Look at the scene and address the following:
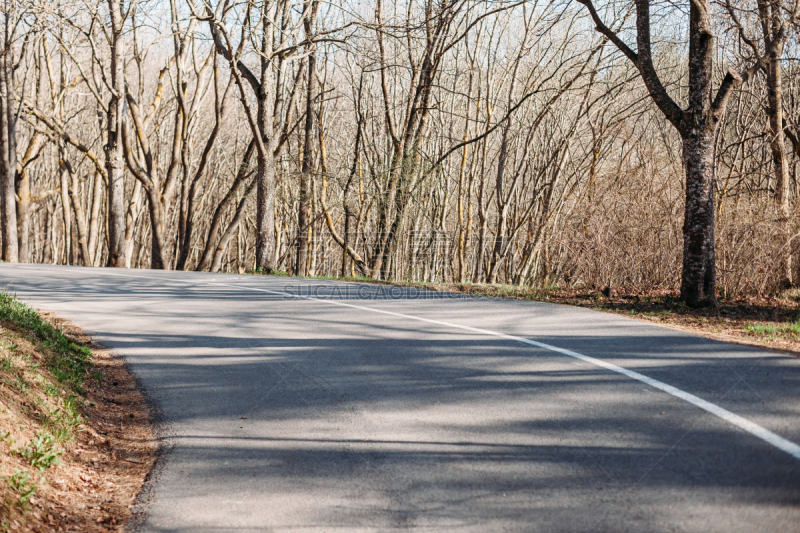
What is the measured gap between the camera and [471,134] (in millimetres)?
30859

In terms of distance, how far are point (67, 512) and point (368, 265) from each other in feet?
60.2

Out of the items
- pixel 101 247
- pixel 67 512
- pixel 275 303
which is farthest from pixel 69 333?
pixel 101 247

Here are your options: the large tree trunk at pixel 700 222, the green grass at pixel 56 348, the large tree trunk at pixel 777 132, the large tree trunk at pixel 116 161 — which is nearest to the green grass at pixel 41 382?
the green grass at pixel 56 348

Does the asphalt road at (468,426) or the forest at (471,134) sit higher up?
the forest at (471,134)

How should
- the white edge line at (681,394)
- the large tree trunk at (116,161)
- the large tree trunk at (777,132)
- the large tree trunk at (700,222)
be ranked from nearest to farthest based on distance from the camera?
the white edge line at (681,394)
the large tree trunk at (700,222)
the large tree trunk at (777,132)
the large tree trunk at (116,161)

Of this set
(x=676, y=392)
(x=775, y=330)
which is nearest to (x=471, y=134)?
(x=775, y=330)

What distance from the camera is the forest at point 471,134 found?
12.5m

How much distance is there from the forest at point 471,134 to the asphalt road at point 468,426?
5477 millimetres

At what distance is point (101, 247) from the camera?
45469 millimetres

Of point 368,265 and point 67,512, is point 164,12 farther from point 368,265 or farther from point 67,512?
point 67,512

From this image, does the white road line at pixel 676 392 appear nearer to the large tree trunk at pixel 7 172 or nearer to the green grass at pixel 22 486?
the green grass at pixel 22 486

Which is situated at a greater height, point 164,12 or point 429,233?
point 164,12

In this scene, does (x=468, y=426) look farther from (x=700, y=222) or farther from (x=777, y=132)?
(x=777, y=132)

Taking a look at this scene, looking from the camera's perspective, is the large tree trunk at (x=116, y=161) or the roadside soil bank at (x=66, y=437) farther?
the large tree trunk at (x=116, y=161)
